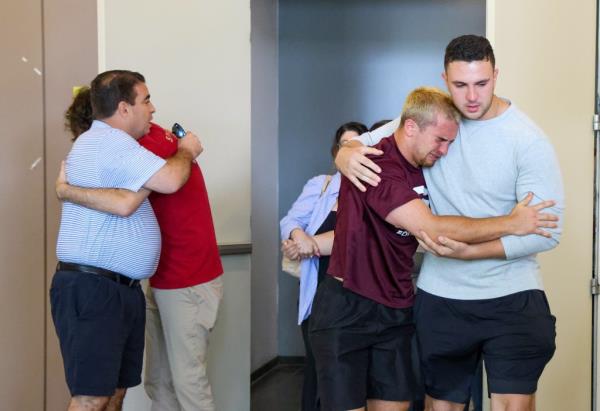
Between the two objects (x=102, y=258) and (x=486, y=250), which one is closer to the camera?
(x=486, y=250)

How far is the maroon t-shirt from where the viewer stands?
240 cm

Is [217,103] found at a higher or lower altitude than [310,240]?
higher

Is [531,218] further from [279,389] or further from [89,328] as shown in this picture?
[279,389]

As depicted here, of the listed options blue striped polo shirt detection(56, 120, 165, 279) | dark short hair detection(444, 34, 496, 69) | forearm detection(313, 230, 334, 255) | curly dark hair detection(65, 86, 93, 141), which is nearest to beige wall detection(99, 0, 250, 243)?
curly dark hair detection(65, 86, 93, 141)

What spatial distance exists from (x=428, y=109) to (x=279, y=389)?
9.84 ft

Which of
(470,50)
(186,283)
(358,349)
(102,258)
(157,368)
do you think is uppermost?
(470,50)

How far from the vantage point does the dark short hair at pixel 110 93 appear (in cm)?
279

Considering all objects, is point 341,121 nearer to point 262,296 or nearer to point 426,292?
point 262,296

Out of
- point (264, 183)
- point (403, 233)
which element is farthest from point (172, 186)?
point (264, 183)

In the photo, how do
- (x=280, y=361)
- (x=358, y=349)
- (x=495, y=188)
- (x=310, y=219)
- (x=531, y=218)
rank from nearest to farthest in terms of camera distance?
(x=531, y=218) → (x=495, y=188) → (x=358, y=349) → (x=310, y=219) → (x=280, y=361)

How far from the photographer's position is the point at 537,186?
2.25m

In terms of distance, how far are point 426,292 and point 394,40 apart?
3.23 metres

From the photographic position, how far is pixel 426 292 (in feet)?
8.21

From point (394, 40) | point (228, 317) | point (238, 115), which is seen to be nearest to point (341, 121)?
point (394, 40)
